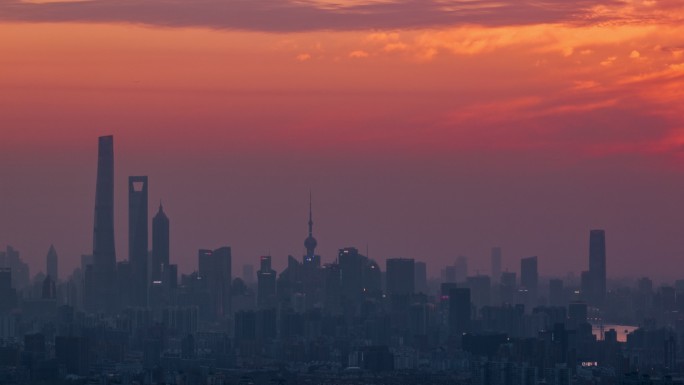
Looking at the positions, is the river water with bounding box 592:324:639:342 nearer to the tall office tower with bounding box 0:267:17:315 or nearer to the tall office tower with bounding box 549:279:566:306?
the tall office tower with bounding box 549:279:566:306

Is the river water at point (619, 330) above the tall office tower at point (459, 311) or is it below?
below

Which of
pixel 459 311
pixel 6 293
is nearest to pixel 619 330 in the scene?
pixel 459 311

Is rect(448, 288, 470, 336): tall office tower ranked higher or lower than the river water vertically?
higher

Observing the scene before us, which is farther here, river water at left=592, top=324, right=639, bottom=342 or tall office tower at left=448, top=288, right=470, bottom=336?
tall office tower at left=448, top=288, right=470, bottom=336

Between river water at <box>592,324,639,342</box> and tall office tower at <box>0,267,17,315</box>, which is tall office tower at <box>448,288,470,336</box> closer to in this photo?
river water at <box>592,324,639,342</box>

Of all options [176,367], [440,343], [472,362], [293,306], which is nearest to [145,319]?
[293,306]

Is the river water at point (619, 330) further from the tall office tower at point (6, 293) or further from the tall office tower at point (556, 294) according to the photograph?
the tall office tower at point (6, 293)

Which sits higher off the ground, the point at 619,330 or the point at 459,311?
the point at 459,311

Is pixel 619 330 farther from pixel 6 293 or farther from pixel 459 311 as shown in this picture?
pixel 6 293

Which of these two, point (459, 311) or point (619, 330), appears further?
point (619, 330)
